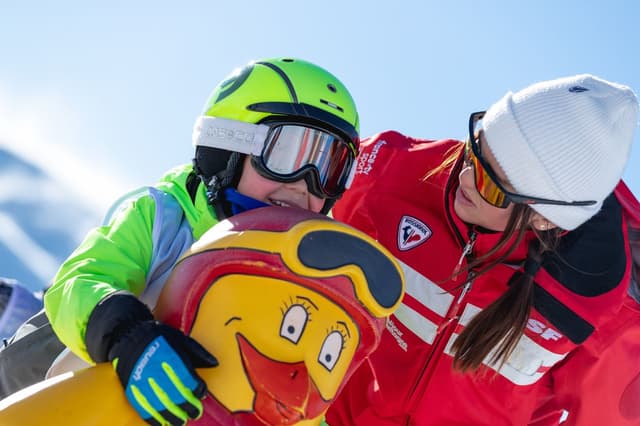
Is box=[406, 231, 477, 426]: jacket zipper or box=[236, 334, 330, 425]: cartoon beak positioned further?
box=[406, 231, 477, 426]: jacket zipper

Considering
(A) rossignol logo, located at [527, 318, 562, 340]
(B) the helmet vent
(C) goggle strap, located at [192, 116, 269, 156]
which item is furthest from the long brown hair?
(C) goggle strap, located at [192, 116, 269, 156]

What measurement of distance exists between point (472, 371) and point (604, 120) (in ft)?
3.94

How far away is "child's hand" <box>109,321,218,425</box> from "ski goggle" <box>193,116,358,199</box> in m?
0.95

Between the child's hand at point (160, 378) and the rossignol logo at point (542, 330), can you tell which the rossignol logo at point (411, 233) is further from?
the child's hand at point (160, 378)

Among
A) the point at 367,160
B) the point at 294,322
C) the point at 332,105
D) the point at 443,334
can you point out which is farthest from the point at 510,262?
the point at 294,322

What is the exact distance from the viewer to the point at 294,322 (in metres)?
2.14

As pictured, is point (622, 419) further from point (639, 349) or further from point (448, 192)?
point (448, 192)

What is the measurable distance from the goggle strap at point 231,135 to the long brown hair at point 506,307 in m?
1.03

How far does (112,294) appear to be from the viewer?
7.29ft

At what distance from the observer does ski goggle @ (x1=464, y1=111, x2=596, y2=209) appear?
9.41 ft

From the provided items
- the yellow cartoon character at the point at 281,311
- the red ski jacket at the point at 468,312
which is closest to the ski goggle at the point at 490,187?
the red ski jacket at the point at 468,312

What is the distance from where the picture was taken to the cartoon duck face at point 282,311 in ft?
6.80

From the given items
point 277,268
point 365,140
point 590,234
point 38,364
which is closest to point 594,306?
point 590,234

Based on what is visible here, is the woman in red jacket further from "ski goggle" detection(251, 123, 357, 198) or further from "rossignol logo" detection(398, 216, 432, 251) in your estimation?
"ski goggle" detection(251, 123, 357, 198)
